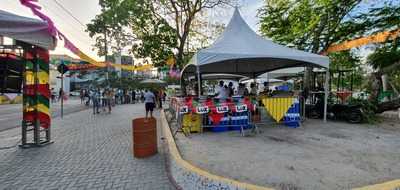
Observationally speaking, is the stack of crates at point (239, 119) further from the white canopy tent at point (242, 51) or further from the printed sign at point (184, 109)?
the white canopy tent at point (242, 51)

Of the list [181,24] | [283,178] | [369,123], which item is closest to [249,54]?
[283,178]

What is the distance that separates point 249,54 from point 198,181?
486cm

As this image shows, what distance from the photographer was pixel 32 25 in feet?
16.8

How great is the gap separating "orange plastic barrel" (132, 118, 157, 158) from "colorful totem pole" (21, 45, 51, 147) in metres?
3.13

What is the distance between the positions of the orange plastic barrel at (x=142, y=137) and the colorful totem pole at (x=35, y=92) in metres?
3.13

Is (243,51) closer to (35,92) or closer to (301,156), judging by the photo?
(301,156)

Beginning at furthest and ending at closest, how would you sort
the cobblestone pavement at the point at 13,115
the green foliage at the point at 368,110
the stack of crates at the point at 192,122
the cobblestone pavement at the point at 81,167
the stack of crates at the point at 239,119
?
→ the cobblestone pavement at the point at 13,115, the green foliage at the point at 368,110, the stack of crates at the point at 239,119, the stack of crates at the point at 192,122, the cobblestone pavement at the point at 81,167

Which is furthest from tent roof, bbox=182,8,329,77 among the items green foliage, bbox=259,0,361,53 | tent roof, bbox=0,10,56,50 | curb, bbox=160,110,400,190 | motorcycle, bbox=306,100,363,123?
tent roof, bbox=0,10,56,50

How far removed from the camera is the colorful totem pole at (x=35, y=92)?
6.61 m

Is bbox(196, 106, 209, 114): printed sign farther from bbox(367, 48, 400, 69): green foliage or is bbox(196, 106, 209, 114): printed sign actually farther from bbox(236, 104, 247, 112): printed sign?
bbox(367, 48, 400, 69): green foliage

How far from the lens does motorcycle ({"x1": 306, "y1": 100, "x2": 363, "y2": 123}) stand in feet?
29.3

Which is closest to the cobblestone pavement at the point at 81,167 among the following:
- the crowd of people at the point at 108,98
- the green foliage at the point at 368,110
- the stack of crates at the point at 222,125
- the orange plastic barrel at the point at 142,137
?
the orange plastic barrel at the point at 142,137

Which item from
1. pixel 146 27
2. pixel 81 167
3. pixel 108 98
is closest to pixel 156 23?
pixel 146 27

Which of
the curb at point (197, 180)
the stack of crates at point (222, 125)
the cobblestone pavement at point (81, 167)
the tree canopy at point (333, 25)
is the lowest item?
the cobblestone pavement at point (81, 167)
